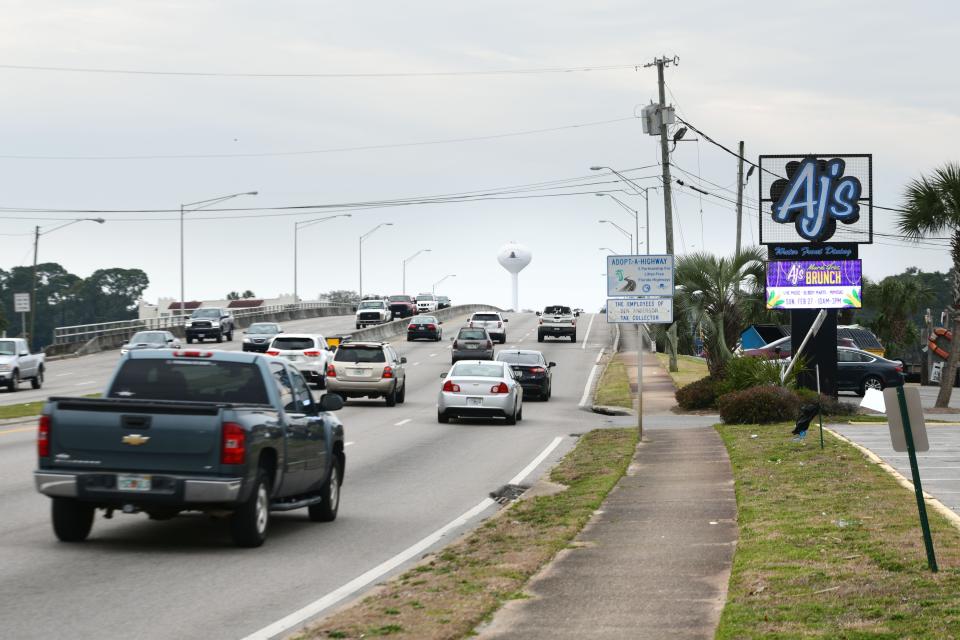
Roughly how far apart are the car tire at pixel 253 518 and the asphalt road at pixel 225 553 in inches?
6.4

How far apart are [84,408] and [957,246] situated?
1220 inches

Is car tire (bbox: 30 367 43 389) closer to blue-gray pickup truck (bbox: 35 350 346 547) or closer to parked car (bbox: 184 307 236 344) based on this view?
parked car (bbox: 184 307 236 344)

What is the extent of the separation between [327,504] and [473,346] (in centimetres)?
4203

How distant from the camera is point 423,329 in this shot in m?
79.9

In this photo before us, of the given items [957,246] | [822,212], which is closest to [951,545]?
[822,212]

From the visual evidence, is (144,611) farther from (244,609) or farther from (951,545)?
(951,545)

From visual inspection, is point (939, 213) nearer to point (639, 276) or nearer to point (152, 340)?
point (639, 276)

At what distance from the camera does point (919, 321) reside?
15512 centimetres

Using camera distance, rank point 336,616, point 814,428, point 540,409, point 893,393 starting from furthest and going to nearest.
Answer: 1. point 540,409
2. point 814,428
3. point 893,393
4. point 336,616

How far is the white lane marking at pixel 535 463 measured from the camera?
20672 millimetres

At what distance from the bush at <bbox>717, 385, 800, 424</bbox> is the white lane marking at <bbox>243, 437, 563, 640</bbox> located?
42.4 feet

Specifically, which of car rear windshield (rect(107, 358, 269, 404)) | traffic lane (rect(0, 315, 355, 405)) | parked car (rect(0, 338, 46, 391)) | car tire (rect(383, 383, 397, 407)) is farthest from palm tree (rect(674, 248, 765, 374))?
car rear windshield (rect(107, 358, 269, 404))

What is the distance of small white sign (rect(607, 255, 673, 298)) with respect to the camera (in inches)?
1059

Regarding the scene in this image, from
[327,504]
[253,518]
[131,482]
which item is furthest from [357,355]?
[131,482]
